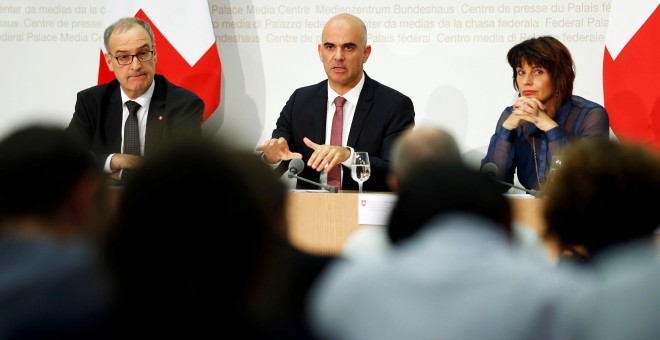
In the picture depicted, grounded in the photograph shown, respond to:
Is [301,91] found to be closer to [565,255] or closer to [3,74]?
[3,74]

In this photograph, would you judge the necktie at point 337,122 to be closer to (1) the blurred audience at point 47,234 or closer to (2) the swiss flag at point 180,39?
(2) the swiss flag at point 180,39

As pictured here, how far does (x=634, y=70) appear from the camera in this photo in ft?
16.9

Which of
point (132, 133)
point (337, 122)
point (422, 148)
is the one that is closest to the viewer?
point (422, 148)

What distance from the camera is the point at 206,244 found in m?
1.08

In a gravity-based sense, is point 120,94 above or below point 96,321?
above

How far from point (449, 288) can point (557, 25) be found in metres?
4.52

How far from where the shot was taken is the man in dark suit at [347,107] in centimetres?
473

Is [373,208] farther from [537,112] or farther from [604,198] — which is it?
[604,198]

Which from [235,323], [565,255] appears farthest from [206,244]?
[565,255]

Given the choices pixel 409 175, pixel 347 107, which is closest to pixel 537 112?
pixel 347 107

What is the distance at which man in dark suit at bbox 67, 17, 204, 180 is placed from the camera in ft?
15.1

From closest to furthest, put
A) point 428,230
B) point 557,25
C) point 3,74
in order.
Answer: point 428,230
point 557,25
point 3,74

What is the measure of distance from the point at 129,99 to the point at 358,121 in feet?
4.27

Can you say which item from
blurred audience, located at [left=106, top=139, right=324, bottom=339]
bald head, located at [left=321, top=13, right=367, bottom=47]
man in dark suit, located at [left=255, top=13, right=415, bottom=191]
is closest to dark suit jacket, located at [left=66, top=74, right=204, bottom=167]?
man in dark suit, located at [left=255, top=13, right=415, bottom=191]
